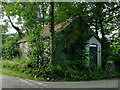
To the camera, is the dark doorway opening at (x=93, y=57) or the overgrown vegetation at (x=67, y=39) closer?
the overgrown vegetation at (x=67, y=39)

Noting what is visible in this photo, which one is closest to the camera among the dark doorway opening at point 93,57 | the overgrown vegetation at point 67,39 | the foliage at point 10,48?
the overgrown vegetation at point 67,39

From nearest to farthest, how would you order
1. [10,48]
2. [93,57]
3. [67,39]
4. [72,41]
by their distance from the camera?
[67,39] → [72,41] → [93,57] → [10,48]

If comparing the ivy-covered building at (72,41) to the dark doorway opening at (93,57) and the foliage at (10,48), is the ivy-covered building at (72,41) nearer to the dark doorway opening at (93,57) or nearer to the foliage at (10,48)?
the dark doorway opening at (93,57)

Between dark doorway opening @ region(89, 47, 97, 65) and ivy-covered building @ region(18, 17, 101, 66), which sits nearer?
ivy-covered building @ region(18, 17, 101, 66)

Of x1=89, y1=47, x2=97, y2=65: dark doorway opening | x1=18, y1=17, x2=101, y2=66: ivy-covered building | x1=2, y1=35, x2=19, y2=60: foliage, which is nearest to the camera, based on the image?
x1=18, y1=17, x2=101, y2=66: ivy-covered building

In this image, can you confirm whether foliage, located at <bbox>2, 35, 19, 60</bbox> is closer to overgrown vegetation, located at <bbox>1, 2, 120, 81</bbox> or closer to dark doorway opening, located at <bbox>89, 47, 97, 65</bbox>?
overgrown vegetation, located at <bbox>1, 2, 120, 81</bbox>

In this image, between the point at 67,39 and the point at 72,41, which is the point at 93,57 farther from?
the point at 67,39

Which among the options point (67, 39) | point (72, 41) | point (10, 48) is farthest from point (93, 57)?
point (10, 48)

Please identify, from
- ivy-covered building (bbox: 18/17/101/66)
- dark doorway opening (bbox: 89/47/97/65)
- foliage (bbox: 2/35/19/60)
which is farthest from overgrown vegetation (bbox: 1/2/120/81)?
foliage (bbox: 2/35/19/60)

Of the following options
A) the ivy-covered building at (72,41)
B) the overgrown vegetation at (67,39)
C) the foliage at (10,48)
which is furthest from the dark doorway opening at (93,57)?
the foliage at (10,48)

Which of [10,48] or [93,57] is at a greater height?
[10,48]

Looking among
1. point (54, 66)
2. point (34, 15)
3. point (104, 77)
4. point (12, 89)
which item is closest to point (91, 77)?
point (104, 77)

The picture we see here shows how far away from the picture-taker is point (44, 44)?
22.7 ft

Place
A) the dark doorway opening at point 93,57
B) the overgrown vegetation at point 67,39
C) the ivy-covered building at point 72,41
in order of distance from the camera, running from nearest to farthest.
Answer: the overgrown vegetation at point 67,39
the ivy-covered building at point 72,41
the dark doorway opening at point 93,57
